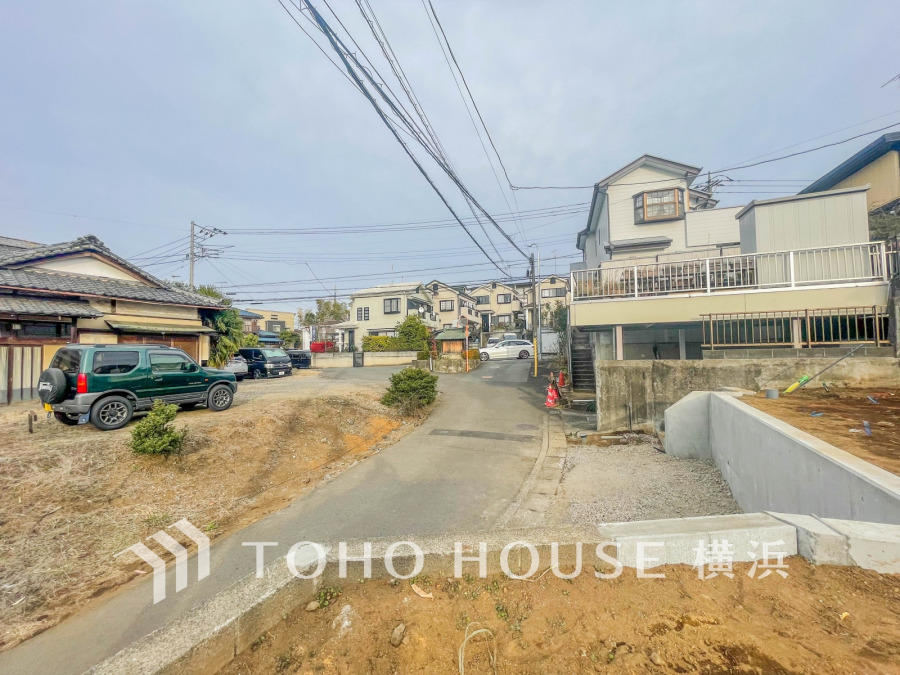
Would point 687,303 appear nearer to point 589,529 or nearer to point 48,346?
point 589,529

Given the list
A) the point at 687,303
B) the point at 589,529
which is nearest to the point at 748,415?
the point at 589,529

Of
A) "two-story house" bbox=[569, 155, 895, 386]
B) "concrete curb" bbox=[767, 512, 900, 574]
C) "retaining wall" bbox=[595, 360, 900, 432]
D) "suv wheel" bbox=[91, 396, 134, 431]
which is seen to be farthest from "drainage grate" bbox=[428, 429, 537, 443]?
"concrete curb" bbox=[767, 512, 900, 574]

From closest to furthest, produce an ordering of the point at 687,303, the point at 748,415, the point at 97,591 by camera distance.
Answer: the point at 97,591
the point at 748,415
the point at 687,303

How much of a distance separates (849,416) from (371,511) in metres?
6.31

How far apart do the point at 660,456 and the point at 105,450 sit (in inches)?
383

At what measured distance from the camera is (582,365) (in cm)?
1527

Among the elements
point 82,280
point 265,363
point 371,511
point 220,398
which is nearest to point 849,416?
point 371,511

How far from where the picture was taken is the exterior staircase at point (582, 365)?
14.8 meters

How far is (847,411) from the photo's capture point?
15.7 feet

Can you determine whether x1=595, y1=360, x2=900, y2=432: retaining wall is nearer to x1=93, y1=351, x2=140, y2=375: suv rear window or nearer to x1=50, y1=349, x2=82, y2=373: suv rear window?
x1=93, y1=351, x2=140, y2=375: suv rear window

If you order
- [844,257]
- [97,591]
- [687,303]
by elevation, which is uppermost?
[844,257]

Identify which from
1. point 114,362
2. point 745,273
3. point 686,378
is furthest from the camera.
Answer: point 745,273

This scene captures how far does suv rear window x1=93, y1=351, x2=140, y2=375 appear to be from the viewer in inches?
266

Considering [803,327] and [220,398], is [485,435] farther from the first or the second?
[803,327]
